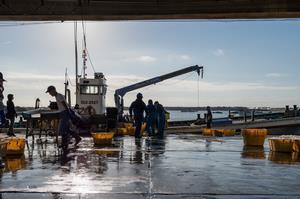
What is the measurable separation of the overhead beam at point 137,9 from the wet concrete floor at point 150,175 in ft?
25.4

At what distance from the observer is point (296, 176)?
30.3 feet

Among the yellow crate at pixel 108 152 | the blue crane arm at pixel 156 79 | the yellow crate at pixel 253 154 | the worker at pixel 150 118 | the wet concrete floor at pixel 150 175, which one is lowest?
the wet concrete floor at pixel 150 175

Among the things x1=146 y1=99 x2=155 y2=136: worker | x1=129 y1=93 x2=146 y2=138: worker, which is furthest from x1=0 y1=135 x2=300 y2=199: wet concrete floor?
x1=146 y1=99 x2=155 y2=136: worker

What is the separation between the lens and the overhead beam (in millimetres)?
19484

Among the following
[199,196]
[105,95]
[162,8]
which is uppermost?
Result: [162,8]

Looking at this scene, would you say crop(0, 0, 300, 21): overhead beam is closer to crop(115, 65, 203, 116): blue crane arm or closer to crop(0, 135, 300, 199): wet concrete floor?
crop(0, 135, 300, 199): wet concrete floor

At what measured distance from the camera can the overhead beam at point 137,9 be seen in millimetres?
19484

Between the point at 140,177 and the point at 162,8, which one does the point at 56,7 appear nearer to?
the point at 162,8

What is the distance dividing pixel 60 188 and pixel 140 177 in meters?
1.70

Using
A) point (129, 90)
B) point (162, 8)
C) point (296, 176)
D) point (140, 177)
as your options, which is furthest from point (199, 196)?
point (129, 90)

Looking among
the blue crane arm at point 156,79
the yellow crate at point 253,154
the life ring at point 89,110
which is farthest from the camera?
the blue crane arm at point 156,79

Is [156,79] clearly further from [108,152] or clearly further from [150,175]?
[150,175]

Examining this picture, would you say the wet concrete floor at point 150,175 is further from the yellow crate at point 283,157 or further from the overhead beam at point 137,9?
the overhead beam at point 137,9

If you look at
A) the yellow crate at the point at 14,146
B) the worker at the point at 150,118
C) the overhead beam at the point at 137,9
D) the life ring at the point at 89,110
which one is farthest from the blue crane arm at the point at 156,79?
the yellow crate at the point at 14,146
